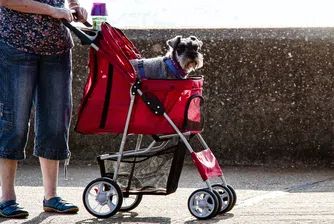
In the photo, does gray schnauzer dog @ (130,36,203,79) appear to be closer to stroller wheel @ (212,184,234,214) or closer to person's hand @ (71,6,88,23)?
person's hand @ (71,6,88,23)

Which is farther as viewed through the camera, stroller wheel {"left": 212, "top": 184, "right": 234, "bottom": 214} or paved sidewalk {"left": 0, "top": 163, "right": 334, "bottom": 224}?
stroller wheel {"left": 212, "top": 184, "right": 234, "bottom": 214}

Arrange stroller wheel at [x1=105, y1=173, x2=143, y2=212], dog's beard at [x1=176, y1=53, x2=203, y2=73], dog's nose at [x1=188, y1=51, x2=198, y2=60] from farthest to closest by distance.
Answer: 1. dog's nose at [x1=188, y1=51, x2=198, y2=60]
2. dog's beard at [x1=176, y1=53, x2=203, y2=73]
3. stroller wheel at [x1=105, y1=173, x2=143, y2=212]

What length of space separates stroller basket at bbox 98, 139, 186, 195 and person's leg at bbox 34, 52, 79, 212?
0.90 feet

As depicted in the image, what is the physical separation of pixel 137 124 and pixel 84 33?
595mm

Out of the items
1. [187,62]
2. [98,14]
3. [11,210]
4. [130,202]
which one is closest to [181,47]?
[187,62]

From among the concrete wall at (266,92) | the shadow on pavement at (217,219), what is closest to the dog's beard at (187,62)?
the shadow on pavement at (217,219)

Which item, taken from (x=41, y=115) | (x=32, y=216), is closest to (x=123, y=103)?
(x=41, y=115)

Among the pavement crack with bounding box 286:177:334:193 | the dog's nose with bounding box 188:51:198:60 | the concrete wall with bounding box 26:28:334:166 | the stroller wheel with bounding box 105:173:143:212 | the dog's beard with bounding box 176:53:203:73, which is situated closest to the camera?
the stroller wheel with bounding box 105:173:143:212

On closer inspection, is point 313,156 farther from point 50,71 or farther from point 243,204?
point 50,71

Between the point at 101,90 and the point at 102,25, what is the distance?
0.36 metres

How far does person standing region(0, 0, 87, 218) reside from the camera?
5.16 metres

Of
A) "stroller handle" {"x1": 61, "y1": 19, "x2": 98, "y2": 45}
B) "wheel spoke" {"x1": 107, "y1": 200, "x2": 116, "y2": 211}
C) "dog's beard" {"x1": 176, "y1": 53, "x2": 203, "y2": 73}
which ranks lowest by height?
"wheel spoke" {"x1": 107, "y1": 200, "x2": 116, "y2": 211}

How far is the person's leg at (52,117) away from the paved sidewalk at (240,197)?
0.55 ft

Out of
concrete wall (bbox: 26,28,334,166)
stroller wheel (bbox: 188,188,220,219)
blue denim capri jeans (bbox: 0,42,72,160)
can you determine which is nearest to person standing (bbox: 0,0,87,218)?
blue denim capri jeans (bbox: 0,42,72,160)
